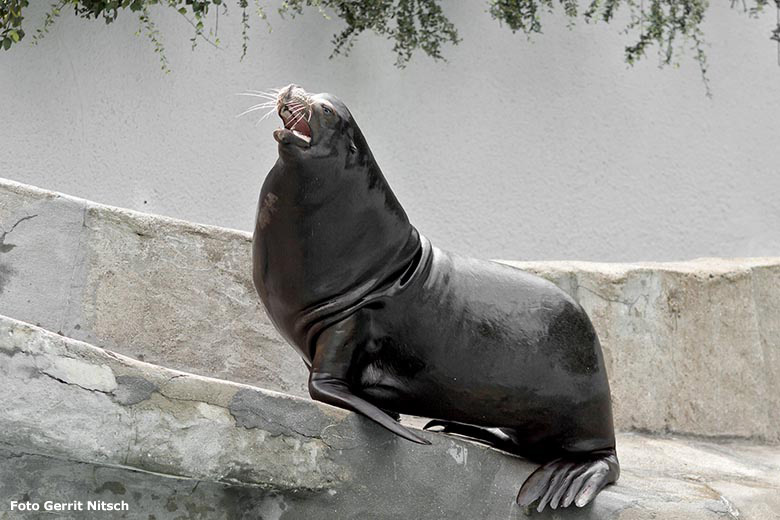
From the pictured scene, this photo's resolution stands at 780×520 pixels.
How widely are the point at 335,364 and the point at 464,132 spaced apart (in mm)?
2442

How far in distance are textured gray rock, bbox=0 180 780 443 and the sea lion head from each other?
3.03 ft

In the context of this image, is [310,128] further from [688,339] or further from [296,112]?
[688,339]

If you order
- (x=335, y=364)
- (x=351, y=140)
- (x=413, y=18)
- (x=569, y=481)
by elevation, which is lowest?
(x=569, y=481)

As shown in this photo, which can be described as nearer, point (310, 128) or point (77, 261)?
point (310, 128)

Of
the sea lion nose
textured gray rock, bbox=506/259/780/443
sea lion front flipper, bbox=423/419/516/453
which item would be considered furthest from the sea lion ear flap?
textured gray rock, bbox=506/259/780/443

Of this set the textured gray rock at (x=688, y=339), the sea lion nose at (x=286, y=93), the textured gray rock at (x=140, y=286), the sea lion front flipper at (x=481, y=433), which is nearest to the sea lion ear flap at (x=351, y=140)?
the sea lion nose at (x=286, y=93)

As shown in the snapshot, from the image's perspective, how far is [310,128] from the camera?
1.68m

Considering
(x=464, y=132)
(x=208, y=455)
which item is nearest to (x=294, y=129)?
(x=208, y=455)

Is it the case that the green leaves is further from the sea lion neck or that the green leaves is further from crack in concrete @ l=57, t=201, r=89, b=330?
the sea lion neck

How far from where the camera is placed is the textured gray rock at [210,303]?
7.93 feet

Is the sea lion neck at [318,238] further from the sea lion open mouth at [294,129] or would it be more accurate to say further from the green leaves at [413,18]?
the green leaves at [413,18]

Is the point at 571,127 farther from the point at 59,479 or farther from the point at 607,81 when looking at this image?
the point at 59,479

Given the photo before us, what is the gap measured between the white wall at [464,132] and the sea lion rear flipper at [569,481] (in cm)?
218

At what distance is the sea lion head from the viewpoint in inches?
65.5
